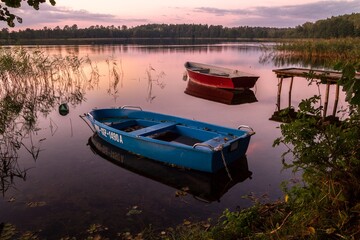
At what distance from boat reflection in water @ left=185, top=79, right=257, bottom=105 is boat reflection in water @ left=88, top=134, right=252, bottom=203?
9.40 m

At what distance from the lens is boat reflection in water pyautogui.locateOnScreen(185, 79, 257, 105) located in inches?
697

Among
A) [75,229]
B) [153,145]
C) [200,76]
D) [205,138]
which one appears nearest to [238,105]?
[200,76]

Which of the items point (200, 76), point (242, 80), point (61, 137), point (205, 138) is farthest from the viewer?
point (200, 76)

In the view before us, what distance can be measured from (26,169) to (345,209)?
8.20m

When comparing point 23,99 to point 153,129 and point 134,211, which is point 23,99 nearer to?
point 153,129

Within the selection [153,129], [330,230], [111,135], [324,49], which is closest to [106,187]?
[111,135]

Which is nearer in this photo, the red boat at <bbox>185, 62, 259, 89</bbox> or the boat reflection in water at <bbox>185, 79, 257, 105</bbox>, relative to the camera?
the boat reflection in water at <bbox>185, 79, 257, 105</bbox>

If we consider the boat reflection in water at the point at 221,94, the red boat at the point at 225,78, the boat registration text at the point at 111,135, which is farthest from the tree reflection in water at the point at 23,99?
the red boat at the point at 225,78

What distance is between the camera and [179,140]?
9.08 m

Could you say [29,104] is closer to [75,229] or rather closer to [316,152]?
[75,229]

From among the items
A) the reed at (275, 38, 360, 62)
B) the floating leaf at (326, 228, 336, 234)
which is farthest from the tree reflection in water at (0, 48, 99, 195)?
the reed at (275, 38, 360, 62)

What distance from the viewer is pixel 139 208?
621 cm

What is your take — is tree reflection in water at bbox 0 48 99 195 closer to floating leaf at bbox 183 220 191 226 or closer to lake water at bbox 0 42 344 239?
lake water at bbox 0 42 344 239

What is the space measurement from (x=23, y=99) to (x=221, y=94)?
12150 mm
